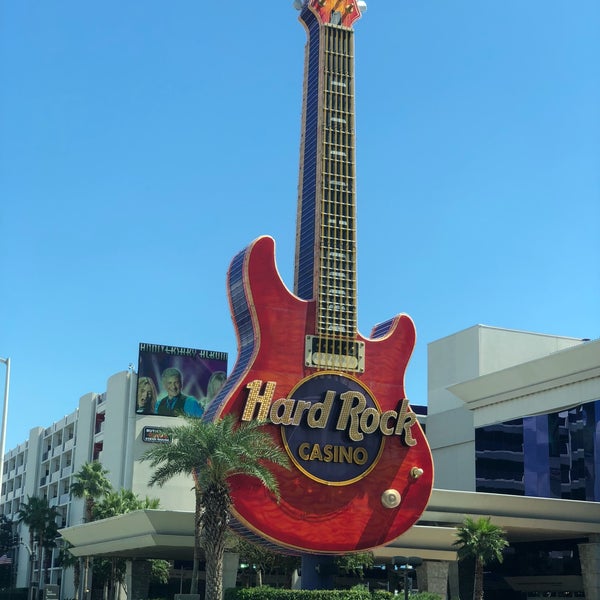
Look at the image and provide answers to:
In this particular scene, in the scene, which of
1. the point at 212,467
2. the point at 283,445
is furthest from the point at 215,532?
the point at 283,445

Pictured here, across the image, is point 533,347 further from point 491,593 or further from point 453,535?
point 453,535

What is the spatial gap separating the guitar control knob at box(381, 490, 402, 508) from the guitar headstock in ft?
71.2

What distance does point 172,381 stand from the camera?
86.5 metres

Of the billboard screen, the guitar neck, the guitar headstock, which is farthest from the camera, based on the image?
the billboard screen

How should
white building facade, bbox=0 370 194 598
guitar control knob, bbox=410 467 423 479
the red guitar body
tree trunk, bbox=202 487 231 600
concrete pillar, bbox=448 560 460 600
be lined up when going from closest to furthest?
tree trunk, bbox=202 487 231 600, the red guitar body, guitar control knob, bbox=410 467 423 479, concrete pillar, bbox=448 560 460 600, white building facade, bbox=0 370 194 598

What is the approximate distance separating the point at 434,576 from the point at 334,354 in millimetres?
14492

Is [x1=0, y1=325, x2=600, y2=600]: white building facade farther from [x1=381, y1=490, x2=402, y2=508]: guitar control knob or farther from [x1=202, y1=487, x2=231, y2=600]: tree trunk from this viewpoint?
[x1=202, y1=487, x2=231, y2=600]: tree trunk

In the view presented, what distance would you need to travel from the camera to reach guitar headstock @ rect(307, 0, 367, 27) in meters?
50.8

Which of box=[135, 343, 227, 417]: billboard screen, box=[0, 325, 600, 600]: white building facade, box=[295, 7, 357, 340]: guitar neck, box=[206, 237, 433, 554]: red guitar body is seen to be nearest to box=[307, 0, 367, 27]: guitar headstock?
box=[295, 7, 357, 340]: guitar neck

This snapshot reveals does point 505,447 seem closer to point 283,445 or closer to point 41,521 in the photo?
point 283,445

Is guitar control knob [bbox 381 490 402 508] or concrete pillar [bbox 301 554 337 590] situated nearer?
concrete pillar [bbox 301 554 337 590]

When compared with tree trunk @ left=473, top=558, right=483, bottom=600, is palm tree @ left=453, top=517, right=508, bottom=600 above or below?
above

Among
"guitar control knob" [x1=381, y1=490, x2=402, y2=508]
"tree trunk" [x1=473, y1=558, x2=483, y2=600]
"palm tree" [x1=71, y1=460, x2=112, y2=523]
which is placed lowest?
"tree trunk" [x1=473, y1=558, x2=483, y2=600]

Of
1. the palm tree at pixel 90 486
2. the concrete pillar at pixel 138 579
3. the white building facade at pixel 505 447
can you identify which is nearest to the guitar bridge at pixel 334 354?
the white building facade at pixel 505 447
